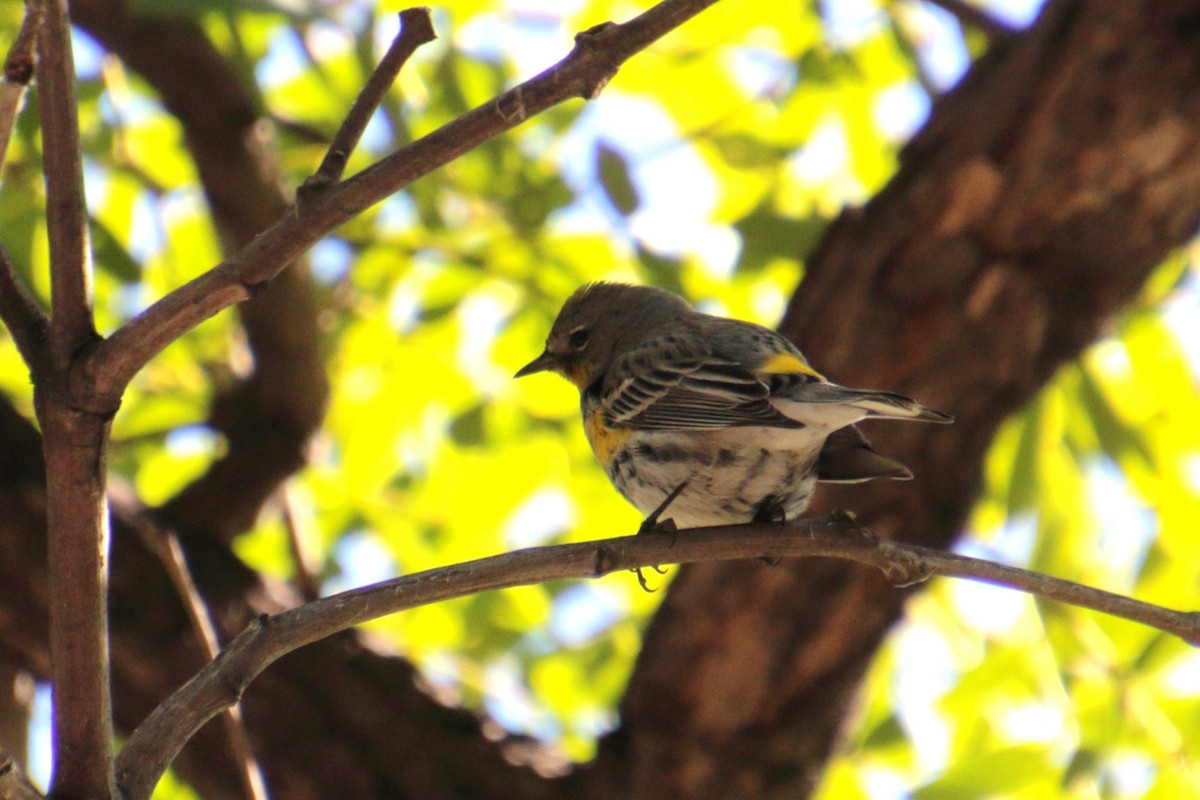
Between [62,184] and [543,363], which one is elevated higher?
[543,363]

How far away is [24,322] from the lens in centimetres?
194

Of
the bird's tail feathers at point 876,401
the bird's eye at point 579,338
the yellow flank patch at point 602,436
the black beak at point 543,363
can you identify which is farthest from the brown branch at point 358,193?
the black beak at point 543,363

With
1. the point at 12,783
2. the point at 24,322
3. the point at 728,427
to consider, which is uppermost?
the point at 728,427

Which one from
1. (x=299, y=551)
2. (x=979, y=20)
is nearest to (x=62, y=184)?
(x=299, y=551)

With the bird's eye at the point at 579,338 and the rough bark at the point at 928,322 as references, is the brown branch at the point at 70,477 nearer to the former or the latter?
the bird's eye at the point at 579,338

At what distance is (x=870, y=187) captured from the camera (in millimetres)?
5438

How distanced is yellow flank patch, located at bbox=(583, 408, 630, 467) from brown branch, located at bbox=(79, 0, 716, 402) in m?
1.67

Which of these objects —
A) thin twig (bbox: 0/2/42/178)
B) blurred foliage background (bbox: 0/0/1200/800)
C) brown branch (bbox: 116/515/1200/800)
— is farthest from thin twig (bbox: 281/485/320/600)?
thin twig (bbox: 0/2/42/178)

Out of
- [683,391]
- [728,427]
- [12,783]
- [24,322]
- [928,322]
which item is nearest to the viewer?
[12,783]

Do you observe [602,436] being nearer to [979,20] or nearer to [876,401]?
[876,401]

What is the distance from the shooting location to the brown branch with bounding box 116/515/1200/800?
1889mm

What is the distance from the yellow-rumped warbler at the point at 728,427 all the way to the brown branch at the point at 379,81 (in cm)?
121

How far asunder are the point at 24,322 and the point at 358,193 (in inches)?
20.8

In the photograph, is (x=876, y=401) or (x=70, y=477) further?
(x=876, y=401)
